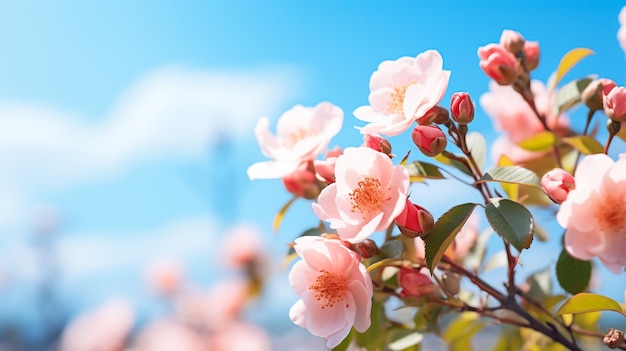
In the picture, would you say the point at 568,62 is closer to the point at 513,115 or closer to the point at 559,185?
the point at 513,115

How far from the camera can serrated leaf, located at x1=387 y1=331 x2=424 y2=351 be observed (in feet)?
3.01

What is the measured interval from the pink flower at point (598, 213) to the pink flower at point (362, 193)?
171 mm

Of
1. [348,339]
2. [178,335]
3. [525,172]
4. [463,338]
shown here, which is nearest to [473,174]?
[525,172]

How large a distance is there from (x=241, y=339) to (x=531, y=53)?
1.35 metres

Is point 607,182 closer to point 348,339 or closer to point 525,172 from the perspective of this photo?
point 525,172

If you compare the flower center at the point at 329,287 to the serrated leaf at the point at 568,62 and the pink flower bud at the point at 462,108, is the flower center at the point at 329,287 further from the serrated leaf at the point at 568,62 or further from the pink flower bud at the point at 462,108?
the serrated leaf at the point at 568,62

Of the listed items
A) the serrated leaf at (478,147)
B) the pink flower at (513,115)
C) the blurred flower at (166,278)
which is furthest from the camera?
the blurred flower at (166,278)

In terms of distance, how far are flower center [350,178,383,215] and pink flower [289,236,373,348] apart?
0.05m

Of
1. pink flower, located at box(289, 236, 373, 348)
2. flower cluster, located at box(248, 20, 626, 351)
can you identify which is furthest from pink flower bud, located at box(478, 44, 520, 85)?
pink flower, located at box(289, 236, 373, 348)

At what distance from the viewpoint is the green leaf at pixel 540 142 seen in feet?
3.38

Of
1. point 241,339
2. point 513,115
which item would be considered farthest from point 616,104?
point 241,339

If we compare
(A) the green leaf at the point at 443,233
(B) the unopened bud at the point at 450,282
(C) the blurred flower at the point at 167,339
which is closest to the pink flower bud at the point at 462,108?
(A) the green leaf at the point at 443,233

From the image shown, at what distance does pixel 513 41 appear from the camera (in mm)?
957

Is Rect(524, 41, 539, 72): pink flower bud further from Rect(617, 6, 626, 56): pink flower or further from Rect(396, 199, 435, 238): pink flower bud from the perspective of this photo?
Rect(396, 199, 435, 238): pink flower bud
